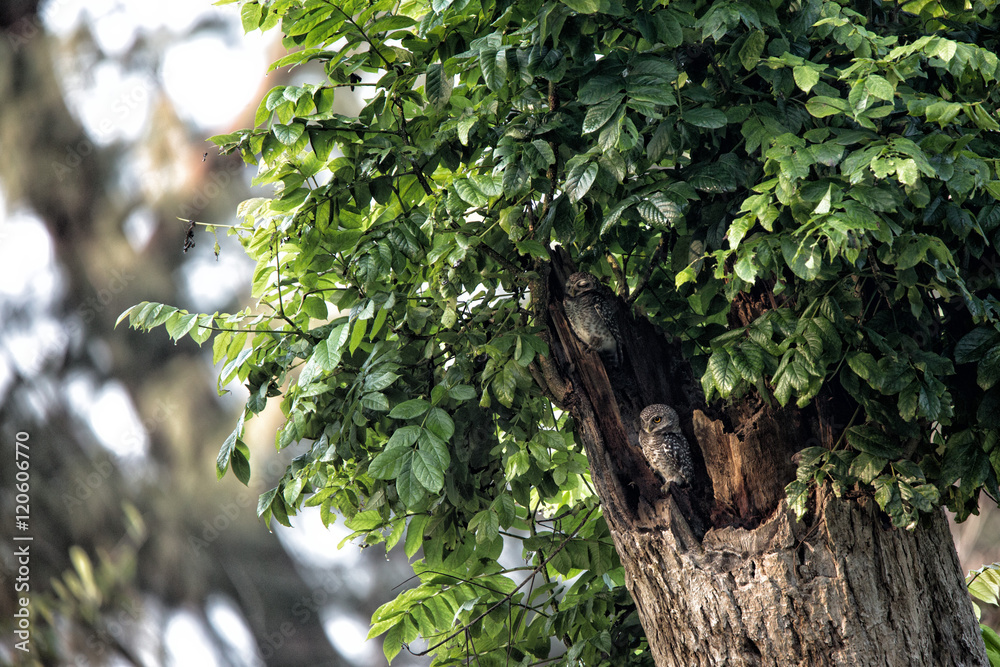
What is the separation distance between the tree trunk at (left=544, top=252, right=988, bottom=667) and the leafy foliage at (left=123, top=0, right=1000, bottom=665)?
0.25 feet

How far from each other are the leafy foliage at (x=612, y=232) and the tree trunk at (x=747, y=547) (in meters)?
0.08

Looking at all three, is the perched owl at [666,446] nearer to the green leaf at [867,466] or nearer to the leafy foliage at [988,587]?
the green leaf at [867,466]

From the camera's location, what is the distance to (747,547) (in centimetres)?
128

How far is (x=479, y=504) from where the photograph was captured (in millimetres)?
1540

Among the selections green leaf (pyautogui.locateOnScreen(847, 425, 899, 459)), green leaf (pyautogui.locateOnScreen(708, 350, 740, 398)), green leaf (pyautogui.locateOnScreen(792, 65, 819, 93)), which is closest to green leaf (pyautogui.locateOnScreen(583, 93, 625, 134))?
green leaf (pyautogui.locateOnScreen(792, 65, 819, 93))

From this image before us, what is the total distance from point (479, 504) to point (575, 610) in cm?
35

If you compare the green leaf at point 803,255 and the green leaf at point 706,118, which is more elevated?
the green leaf at point 706,118

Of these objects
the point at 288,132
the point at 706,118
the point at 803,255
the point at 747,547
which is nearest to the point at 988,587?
the point at 747,547

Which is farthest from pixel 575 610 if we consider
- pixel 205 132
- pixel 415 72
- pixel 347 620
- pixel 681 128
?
pixel 205 132

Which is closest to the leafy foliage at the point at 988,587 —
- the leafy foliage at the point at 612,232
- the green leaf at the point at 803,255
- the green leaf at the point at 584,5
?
the leafy foliage at the point at 612,232

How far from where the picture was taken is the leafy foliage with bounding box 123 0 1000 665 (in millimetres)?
1030

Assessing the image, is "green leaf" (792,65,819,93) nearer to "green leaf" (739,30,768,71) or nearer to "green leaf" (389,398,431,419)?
"green leaf" (739,30,768,71)

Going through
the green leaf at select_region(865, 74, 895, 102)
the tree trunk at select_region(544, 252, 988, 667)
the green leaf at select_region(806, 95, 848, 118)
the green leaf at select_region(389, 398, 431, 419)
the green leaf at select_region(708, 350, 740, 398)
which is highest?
the green leaf at select_region(806, 95, 848, 118)

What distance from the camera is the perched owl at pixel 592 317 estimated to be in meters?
1.42
